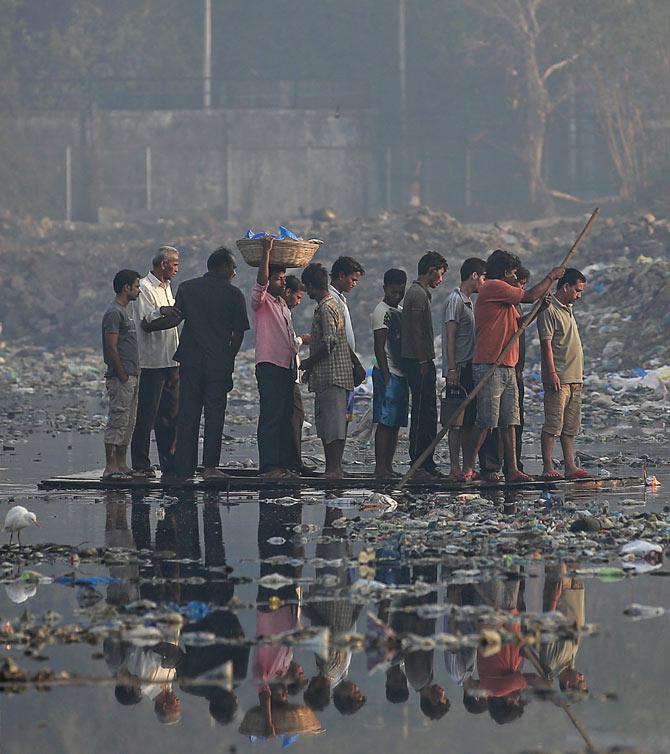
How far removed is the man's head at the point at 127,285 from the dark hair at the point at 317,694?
5.93 meters

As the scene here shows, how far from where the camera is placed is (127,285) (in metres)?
11.9

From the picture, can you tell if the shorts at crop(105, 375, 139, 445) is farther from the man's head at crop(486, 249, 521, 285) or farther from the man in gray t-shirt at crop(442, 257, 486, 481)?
the man's head at crop(486, 249, 521, 285)

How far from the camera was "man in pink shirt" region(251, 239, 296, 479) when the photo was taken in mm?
11938

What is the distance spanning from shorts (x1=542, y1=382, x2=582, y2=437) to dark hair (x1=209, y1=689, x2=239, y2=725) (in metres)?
6.05

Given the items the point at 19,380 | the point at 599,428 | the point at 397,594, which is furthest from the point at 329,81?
the point at 397,594

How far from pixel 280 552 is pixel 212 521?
131cm

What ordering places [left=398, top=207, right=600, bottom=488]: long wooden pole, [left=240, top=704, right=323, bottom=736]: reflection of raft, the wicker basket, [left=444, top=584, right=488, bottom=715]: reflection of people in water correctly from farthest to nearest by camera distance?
the wicker basket → [left=398, top=207, right=600, bottom=488]: long wooden pole → [left=444, top=584, right=488, bottom=715]: reflection of people in water → [left=240, top=704, right=323, bottom=736]: reflection of raft

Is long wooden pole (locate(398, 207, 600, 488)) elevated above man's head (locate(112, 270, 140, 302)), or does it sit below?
below

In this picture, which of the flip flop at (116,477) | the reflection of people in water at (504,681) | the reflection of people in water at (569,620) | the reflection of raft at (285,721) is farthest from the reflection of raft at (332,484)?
the reflection of raft at (285,721)

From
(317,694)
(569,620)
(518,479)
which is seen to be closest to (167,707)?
(317,694)

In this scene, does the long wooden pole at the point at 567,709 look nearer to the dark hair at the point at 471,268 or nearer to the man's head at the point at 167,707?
the man's head at the point at 167,707

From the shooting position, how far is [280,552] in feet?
30.2

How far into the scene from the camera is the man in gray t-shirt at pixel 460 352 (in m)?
11.8

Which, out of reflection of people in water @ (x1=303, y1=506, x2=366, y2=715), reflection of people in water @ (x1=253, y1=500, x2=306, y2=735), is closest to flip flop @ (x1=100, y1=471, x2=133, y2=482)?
reflection of people in water @ (x1=253, y1=500, x2=306, y2=735)
